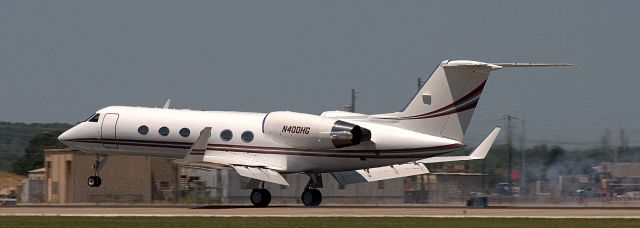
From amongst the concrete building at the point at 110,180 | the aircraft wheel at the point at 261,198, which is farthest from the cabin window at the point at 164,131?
the concrete building at the point at 110,180

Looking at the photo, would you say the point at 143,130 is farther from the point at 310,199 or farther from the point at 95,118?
the point at 310,199

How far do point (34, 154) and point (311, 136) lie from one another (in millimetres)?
84999

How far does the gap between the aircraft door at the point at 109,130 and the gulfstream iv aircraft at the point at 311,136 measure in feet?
0.14

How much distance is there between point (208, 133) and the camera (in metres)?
51.7

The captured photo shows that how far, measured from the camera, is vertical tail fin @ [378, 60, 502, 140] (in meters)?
51.7

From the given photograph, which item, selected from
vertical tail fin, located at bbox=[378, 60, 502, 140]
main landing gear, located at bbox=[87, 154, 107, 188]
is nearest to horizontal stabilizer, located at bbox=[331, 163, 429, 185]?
vertical tail fin, located at bbox=[378, 60, 502, 140]

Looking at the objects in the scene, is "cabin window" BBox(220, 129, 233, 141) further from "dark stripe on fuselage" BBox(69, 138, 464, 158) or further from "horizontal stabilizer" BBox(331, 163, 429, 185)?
"horizontal stabilizer" BBox(331, 163, 429, 185)

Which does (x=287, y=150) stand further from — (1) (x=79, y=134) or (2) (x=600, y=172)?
(2) (x=600, y=172)

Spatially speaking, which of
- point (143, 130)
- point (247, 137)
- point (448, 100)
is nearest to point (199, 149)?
point (247, 137)

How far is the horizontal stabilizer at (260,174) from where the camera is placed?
52438 mm

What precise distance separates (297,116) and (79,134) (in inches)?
408

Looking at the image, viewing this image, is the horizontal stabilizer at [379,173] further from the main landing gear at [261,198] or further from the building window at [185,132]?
the building window at [185,132]
